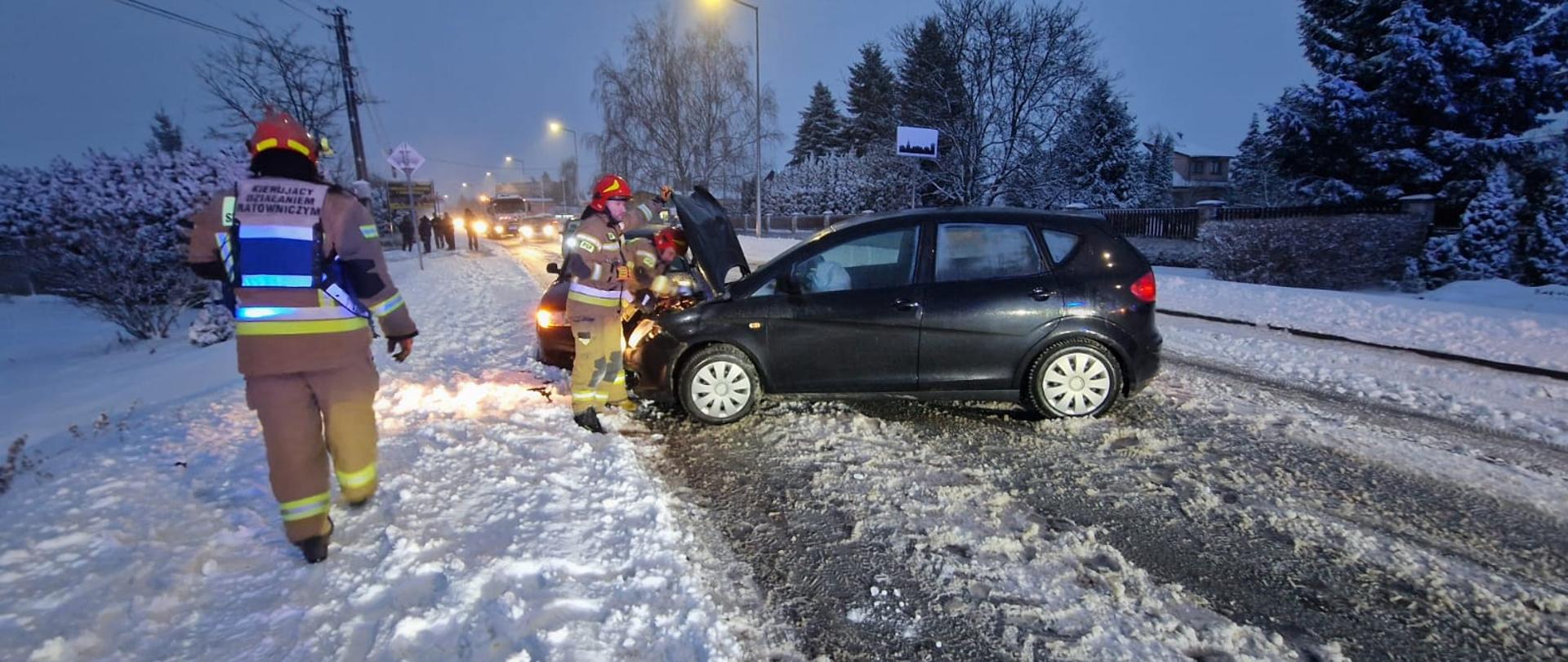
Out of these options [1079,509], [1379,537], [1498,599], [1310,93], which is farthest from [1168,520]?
[1310,93]

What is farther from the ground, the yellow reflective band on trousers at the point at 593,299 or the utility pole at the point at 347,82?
the utility pole at the point at 347,82

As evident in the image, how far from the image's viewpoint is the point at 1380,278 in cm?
1397

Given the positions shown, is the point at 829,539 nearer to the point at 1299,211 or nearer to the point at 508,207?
the point at 1299,211

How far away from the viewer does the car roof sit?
4898 mm

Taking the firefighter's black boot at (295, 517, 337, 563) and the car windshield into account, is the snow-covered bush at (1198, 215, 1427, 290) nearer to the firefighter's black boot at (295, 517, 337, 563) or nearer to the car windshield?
the firefighter's black boot at (295, 517, 337, 563)

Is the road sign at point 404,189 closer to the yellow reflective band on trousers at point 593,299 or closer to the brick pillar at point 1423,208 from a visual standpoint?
the yellow reflective band on trousers at point 593,299

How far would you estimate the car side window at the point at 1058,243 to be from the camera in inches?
190

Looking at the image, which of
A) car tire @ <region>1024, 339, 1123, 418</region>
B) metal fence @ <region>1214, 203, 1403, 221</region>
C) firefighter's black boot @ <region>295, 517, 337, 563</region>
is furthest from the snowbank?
firefighter's black boot @ <region>295, 517, 337, 563</region>

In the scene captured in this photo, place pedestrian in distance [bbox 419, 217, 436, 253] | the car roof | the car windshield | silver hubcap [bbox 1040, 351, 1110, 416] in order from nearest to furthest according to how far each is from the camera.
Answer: silver hubcap [bbox 1040, 351, 1110, 416]
the car roof
pedestrian in distance [bbox 419, 217, 436, 253]
the car windshield

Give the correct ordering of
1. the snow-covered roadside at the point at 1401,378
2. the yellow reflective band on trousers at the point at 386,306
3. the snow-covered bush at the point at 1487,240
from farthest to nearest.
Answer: the snow-covered bush at the point at 1487,240 → the snow-covered roadside at the point at 1401,378 → the yellow reflective band on trousers at the point at 386,306

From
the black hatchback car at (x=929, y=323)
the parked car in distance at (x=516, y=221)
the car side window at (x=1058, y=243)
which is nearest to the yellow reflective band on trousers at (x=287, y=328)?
the black hatchback car at (x=929, y=323)

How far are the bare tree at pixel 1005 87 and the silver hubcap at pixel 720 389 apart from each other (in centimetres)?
1846

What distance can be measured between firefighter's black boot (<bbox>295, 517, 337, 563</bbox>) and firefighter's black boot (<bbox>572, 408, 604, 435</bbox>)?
1.87m

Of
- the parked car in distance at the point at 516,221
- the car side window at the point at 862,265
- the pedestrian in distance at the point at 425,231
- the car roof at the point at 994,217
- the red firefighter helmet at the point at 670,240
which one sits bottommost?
the car side window at the point at 862,265
